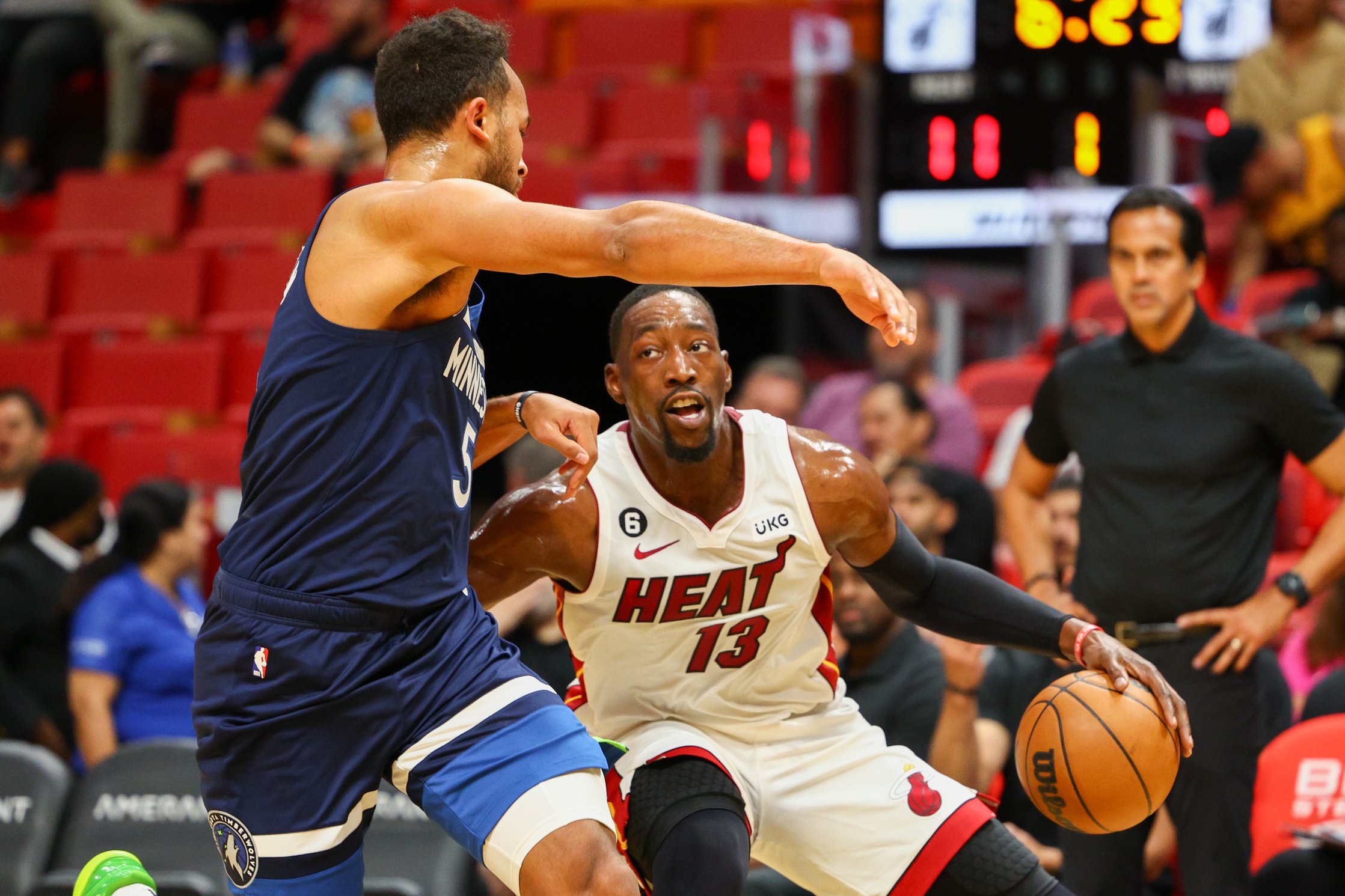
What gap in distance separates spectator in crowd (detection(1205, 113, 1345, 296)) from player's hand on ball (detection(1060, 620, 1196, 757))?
5.29 metres

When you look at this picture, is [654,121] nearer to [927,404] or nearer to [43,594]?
[927,404]

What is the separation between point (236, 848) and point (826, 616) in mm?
1600

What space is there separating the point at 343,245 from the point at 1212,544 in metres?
2.63

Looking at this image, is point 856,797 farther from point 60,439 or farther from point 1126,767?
point 60,439

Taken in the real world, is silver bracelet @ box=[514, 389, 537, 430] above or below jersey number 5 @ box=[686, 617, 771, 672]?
above

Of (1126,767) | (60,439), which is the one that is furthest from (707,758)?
(60,439)

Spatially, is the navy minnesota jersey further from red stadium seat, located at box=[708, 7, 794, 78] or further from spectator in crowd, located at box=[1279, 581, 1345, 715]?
red stadium seat, located at box=[708, 7, 794, 78]

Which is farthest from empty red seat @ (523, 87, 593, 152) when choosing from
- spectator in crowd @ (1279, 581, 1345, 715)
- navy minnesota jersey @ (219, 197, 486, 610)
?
navy minnesota jersey @ (219, 197, 486, 610)

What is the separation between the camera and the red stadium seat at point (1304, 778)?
479 centimetres

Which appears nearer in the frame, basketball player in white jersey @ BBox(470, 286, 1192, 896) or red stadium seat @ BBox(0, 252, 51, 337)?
basketball player in white jersey @ BBox(470, 286, 1192, 896)

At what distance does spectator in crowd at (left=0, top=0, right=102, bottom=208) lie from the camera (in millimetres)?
11648

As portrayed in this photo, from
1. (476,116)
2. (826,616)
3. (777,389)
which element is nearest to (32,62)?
(777,389)

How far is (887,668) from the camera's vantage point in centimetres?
528

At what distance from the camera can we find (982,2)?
1036 centimetres
